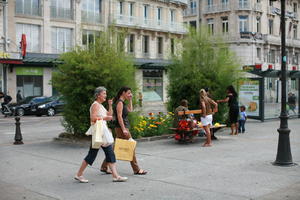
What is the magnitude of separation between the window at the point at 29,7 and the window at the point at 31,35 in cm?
103

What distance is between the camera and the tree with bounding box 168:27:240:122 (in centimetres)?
1564

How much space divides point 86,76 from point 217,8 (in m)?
A: 41.9

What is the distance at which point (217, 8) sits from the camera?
51750 mm

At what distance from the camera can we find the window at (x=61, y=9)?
116 ft

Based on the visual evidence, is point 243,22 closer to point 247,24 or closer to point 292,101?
point 247,24

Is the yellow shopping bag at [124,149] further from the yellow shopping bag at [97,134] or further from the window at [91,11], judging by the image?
the window at [91,11]

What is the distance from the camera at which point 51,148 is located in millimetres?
11938

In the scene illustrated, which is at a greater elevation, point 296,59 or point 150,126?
point 296,59

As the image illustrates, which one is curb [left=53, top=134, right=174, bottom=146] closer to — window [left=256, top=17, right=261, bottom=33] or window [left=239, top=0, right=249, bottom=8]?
window [left=239, top=0, right=249, bottom=8]

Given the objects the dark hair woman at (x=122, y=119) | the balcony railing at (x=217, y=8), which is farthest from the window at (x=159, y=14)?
the dark hair woman at (x=122, y=119)

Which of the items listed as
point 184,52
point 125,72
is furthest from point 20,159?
point 184,52

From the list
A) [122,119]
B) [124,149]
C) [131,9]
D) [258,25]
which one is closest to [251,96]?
[122,119]

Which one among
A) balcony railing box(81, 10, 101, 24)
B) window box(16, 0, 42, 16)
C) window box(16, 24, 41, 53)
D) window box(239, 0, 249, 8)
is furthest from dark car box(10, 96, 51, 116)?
window box(239, 0, 249, 8)

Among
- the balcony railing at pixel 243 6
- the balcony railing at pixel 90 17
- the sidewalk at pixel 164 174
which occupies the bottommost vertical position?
the sidewalk at pixel 164 174
